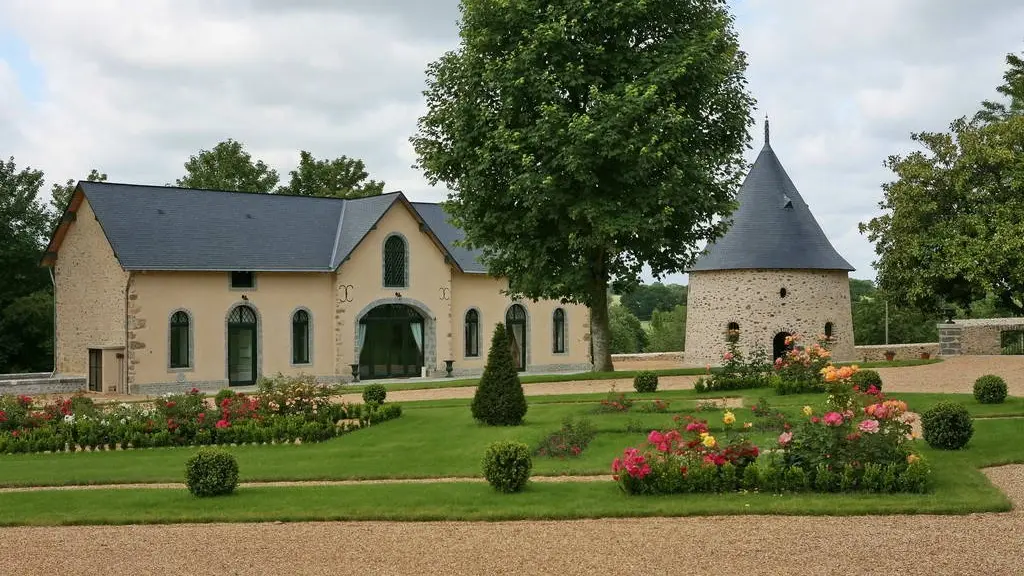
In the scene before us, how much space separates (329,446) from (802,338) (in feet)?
74.6

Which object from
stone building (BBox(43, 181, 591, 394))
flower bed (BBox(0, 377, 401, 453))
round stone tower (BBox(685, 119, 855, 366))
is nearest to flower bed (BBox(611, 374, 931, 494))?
flower bed (BBox(0, 377, 401, 453))

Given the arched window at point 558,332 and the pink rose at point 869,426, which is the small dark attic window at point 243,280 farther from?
the pink rose at point 869,426

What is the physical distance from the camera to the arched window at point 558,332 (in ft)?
131

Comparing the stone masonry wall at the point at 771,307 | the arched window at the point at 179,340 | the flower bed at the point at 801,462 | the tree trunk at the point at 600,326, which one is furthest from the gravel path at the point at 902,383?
the flower bed at the point at 801,462

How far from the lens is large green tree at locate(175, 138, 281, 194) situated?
1921 inches

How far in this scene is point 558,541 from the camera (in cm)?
1030

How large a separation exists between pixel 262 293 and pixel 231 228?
8.46 ft

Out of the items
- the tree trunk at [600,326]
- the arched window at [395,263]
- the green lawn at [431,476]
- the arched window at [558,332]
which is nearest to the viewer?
the green lawn at [431,476]

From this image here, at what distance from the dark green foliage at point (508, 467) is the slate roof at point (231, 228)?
20842mm

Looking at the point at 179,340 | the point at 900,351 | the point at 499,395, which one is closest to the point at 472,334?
the point at 179,340

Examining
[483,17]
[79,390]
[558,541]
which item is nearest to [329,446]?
[558,541]

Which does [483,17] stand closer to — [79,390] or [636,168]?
[636,168]

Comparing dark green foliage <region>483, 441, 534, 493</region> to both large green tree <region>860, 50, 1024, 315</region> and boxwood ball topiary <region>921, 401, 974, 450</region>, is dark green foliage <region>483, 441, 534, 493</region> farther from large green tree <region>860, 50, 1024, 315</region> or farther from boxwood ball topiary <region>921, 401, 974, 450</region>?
large green tree <region>860, 50, 1024, 315</region>

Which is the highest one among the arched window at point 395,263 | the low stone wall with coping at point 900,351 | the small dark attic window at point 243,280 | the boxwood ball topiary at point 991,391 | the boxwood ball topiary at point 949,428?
the arched window at point 395,263
